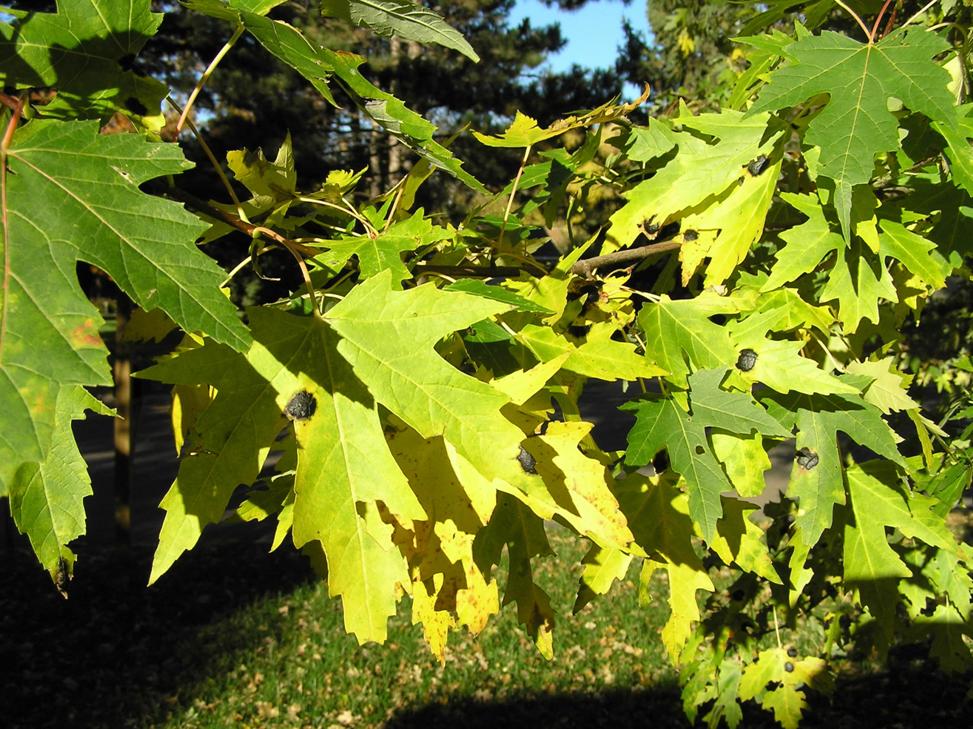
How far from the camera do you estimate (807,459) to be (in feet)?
5.57

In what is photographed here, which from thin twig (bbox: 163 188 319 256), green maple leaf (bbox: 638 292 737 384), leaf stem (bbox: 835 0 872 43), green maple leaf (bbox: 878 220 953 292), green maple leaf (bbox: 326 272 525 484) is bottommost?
green maple leaf (bbox: 326 272 525 484)

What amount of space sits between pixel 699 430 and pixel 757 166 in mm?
584

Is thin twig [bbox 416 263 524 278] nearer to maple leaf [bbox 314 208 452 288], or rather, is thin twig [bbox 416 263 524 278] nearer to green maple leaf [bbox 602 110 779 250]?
maple leaf [bbox 314 208 452 288]

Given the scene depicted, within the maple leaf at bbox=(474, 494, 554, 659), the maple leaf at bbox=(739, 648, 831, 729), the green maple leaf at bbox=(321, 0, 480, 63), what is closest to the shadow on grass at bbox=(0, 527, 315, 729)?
the maple leaf at bbox=(739, 648, 831, 729)

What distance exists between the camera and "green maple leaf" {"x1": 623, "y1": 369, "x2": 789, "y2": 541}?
138cm

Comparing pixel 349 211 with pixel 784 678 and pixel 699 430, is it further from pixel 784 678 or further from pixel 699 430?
pixel 784 678

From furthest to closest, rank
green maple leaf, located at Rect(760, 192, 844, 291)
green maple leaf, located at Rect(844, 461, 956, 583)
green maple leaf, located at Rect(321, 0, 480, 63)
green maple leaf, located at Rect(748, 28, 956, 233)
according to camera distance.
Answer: green maple leaf, located at Rect(844, 461, 956, 583)
green maple leaf, located at Rect(760, 192, 844, 291)
green maple leaf, located at Rect(748, 28, 956, 233)
green maple leaf, located at Rect(321, 0, 480, 63)

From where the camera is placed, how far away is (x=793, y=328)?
5.35 feet

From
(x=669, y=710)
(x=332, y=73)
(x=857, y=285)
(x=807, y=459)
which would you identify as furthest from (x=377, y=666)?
(x=332, y=73)

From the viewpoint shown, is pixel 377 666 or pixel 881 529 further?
pixel 377 666

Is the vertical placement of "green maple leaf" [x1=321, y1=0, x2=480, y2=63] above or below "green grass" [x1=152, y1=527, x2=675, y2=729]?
above

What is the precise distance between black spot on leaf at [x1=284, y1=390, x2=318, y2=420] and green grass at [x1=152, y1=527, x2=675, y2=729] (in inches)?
178

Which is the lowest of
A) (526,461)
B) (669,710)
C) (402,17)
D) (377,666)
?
(377,666)

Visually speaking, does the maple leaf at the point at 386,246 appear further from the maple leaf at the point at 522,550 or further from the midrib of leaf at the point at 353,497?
the maple leaf at the point at 522,550
